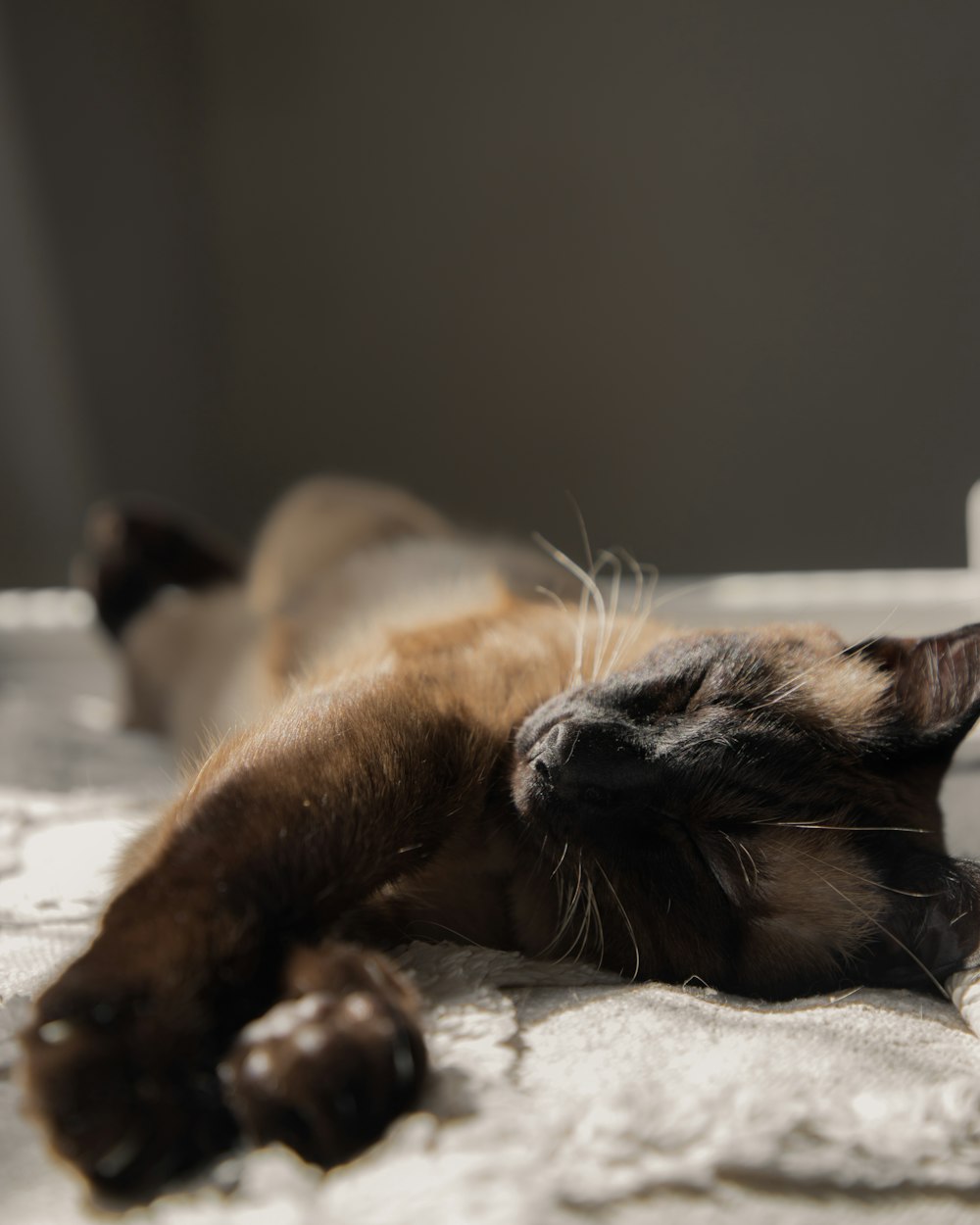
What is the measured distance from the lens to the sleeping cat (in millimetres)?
587

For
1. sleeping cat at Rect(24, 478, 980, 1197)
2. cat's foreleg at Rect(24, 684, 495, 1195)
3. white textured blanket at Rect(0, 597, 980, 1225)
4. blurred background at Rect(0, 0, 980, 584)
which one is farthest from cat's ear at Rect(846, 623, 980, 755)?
blurred background at Rect(0, 0, 980, 584)

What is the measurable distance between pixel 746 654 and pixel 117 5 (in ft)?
7.12

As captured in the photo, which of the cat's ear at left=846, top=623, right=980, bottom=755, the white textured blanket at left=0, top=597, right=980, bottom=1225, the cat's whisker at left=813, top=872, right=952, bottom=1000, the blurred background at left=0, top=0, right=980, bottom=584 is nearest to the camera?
the white textured blanket at left=0, top=597, right=980, bottom=1225

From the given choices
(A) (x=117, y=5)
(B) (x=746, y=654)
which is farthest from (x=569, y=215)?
(B) (x=746, y=654)

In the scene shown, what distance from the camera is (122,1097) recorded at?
1.90ft

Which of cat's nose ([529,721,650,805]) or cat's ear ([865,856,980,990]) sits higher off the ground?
cat's nose ([529,721,650,805])

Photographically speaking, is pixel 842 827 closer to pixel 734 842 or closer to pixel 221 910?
pixel 734 842

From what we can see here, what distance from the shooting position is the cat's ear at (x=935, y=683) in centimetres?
100

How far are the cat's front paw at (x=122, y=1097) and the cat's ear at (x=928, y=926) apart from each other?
1.88 ft

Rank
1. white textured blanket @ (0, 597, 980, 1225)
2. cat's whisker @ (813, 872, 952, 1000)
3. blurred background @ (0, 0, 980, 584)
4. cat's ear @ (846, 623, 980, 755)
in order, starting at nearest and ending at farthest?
white textured blanket @ (0, 597, 980, 1225), cat's whisker @ (813, 872, 952, 1000), cat's ear @ (846, 623, 980, 755), blurred background @ (0, 0, 980, 584)

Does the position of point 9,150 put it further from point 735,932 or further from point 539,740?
point 735,932

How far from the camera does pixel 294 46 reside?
2.35m

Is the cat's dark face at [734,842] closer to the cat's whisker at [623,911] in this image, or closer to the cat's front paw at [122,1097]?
the cat's whisker at [623,911]

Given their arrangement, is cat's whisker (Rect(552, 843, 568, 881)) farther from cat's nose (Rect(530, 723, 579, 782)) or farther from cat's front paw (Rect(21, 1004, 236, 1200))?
cat's front paw (Rect(21, 1004, 236, 1200))
